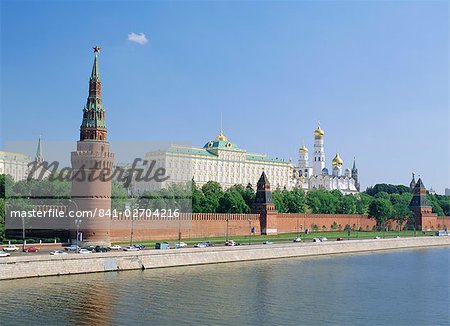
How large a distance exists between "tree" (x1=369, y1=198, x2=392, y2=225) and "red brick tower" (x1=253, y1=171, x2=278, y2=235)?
25457 mm

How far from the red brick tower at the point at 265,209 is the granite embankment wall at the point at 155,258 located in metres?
12.4

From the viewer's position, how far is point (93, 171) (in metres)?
54.5

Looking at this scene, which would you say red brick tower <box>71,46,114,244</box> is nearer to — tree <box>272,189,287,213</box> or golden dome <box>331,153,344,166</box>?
tree <box>272,189,287,213</box>

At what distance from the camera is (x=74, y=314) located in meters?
29.6

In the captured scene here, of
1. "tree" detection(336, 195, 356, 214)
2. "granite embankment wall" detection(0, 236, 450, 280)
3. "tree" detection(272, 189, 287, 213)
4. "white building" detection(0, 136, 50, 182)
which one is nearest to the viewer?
→ "granite embankment wall" detection(0, 236, 450, 280)

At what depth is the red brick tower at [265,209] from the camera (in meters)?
78.7

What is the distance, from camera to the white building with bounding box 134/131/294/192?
400 ft

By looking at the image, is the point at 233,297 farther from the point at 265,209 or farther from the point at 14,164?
the point at 14,164

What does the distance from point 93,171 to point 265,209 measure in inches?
1168

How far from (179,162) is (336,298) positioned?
88.8m

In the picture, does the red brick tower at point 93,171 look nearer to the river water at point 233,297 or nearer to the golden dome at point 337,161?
the river water at point 233,297

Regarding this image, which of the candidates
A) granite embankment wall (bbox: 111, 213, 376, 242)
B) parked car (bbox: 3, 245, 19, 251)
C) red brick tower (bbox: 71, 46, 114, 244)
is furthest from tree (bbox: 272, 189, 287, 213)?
parked car (bbox: 3, 245, 19, 251)

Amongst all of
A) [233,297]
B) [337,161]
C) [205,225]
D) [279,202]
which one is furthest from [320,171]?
[233,297]

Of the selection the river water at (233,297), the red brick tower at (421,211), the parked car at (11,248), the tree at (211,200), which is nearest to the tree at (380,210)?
the red brick tower at (421,211)
